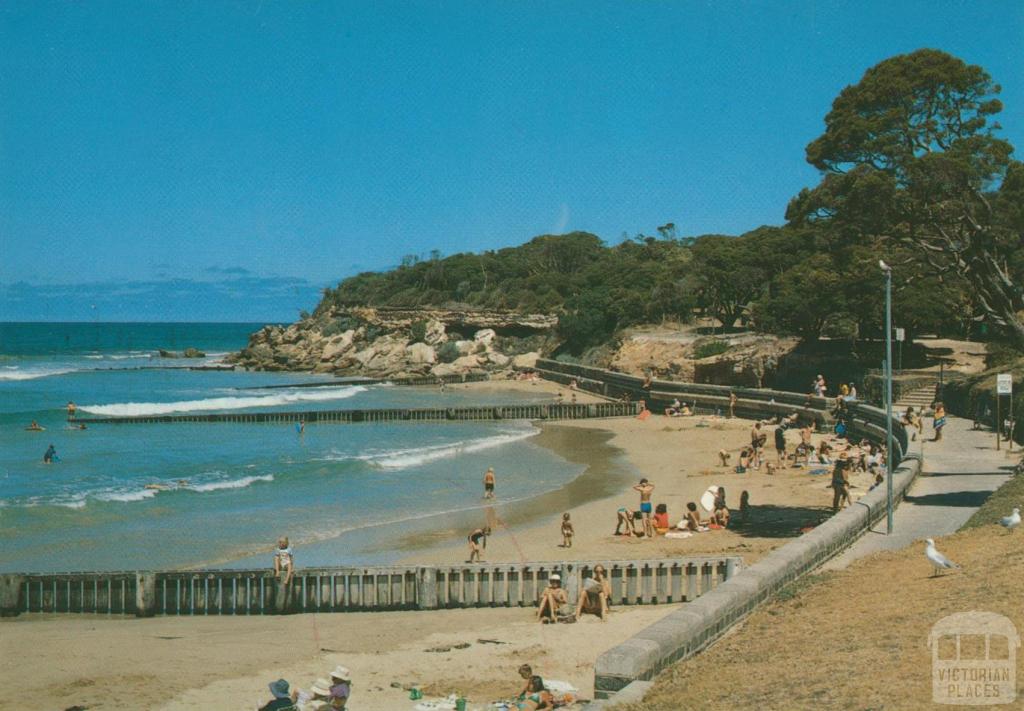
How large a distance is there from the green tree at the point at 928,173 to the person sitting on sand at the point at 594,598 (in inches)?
411

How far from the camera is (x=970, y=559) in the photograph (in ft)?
41.7

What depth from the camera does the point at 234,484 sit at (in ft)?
109

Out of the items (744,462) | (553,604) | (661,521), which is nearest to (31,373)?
(744,462)

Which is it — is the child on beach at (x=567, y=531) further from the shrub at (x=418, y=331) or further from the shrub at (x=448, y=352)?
the shrub at (x=418, y=331)

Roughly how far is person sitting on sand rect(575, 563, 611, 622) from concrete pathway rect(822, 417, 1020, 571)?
3.42 meters

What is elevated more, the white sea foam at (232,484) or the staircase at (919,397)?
the staircase at (919,397)

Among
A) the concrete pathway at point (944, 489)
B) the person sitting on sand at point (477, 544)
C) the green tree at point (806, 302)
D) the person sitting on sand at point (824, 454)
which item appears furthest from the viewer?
the green tree at point (806, 302)

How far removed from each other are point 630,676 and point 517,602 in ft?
27.7

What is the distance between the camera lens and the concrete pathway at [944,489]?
1700 cm

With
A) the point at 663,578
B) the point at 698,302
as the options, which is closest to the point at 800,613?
the point at 663,578

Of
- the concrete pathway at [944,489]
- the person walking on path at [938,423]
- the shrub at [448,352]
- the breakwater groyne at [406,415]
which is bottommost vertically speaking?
the breakwater groyne at [406,415]

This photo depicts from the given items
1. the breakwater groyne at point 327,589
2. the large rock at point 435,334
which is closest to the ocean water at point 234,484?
the breakwater groyne at point 327,589

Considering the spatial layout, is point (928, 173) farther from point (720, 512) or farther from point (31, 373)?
point (31, 373)

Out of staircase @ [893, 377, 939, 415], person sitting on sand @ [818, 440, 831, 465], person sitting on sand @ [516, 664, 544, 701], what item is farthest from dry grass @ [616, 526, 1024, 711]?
staircase @ [893, 377, 939, 415]
